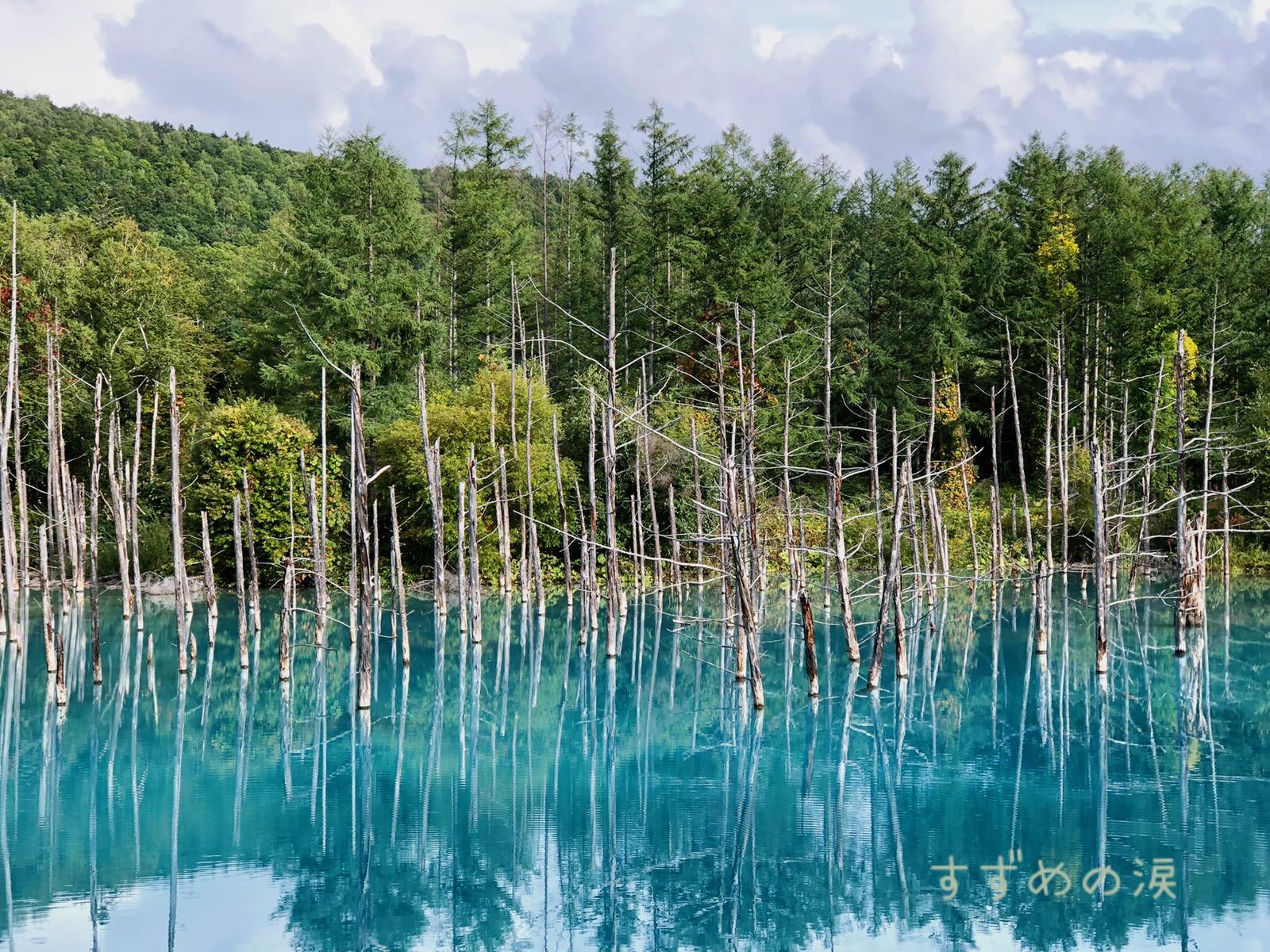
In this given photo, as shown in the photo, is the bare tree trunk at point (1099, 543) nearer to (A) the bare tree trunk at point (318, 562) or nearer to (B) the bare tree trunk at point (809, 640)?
(B) the bare tree trunk at point (809, 640)

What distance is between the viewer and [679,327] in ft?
106

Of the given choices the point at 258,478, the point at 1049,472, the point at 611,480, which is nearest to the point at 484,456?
the point at 258,478

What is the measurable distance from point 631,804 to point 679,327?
2226 centimetres

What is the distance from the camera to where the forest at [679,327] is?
27328mm

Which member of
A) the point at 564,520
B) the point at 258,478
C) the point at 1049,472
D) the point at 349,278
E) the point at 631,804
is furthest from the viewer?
the point at 349,278

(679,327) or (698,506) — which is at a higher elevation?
(679,327)

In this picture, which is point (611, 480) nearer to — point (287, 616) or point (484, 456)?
point (287, 616)

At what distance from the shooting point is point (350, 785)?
1193 centimetres

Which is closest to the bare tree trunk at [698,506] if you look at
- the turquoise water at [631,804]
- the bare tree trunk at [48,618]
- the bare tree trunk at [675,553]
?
the bare tree trunk at [675,553]

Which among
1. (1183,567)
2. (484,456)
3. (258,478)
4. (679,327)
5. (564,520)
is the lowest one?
(1183,567)

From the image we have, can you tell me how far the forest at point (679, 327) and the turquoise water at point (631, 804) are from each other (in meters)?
9.16

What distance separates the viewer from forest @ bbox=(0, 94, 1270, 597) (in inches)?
1076

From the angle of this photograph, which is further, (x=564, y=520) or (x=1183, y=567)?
(x=564, y=520)

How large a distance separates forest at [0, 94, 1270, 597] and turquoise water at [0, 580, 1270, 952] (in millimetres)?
9164
